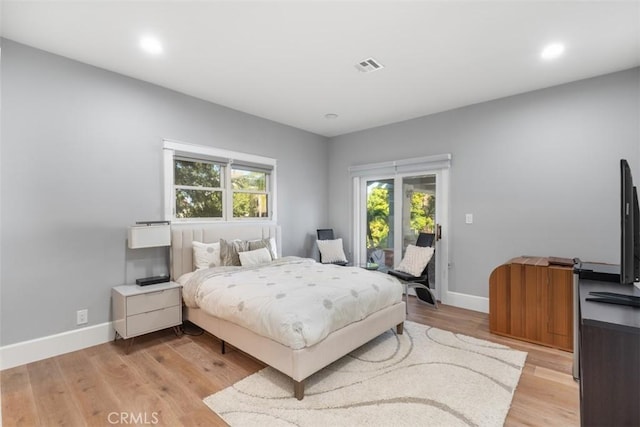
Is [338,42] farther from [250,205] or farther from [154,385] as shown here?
[154,385]

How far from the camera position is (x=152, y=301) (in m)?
2.83

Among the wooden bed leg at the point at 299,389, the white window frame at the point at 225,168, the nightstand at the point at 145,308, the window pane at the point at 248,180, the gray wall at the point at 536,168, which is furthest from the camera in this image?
the window pane at the point at 248,180

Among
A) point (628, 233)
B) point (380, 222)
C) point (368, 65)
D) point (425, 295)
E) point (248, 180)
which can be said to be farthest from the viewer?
point (380, 222)

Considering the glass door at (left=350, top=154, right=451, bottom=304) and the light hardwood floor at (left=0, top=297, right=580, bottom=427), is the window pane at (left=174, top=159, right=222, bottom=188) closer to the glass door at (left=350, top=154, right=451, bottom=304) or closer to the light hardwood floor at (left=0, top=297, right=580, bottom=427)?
the light hardwood floor at (left=0, top=297, right=580, bottom=427)

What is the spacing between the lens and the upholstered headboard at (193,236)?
10.8 ft

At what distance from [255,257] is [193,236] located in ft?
2.55

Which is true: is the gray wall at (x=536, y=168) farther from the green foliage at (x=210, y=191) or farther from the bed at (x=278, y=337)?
the green foliage at (x=210, y=191)

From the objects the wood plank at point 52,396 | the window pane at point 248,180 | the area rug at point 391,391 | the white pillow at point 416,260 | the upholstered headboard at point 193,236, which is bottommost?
the wood plank at point 52,396

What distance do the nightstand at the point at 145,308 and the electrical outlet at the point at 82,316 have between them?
216mm

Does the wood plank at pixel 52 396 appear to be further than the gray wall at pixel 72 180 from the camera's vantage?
No

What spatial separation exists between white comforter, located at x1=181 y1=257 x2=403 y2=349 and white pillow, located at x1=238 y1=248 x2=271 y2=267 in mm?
150

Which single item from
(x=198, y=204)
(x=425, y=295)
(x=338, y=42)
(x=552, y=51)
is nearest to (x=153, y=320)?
(x=198, y=204)

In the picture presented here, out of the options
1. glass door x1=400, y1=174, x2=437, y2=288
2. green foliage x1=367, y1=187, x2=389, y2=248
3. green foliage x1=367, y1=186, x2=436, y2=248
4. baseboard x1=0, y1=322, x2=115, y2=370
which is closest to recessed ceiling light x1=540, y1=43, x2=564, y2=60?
glass door x1=400, y1=174, x2=437, y2=288

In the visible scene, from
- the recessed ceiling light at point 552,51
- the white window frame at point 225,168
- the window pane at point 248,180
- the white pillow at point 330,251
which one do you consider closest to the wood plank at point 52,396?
the white window frame at point 225,168
